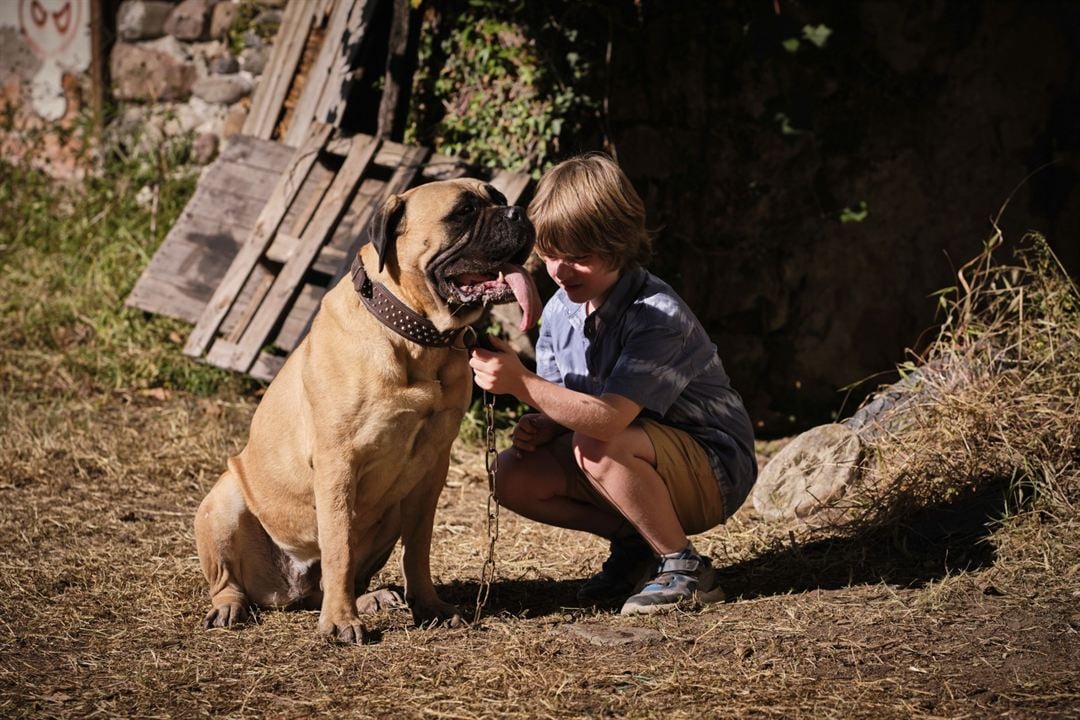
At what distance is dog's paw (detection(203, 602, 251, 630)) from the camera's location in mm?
3271

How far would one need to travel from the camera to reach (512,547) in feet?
13.8

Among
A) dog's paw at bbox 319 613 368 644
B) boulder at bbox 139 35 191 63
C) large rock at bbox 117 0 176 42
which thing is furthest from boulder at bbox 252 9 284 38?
dog's paw at bbox 319 613 368 644

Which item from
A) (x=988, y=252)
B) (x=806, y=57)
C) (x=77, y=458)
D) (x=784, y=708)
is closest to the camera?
(x=784, y=708)

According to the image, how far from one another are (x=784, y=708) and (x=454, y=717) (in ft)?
2.53

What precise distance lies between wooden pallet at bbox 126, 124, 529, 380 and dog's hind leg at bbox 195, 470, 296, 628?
2374 mm

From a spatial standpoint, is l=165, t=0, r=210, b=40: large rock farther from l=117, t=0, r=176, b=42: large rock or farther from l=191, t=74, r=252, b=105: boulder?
l=191, t=74, r=252, b=105: boulder

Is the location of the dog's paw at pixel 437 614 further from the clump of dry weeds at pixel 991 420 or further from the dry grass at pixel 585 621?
the clump of dry weeds at pixel 991 420

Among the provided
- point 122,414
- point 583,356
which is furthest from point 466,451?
point 583,356

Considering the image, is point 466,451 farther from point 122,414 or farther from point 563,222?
point 563,222

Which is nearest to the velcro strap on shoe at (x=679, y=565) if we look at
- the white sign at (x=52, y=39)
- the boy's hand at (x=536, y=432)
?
the boy's hand at (x=536, y=432)

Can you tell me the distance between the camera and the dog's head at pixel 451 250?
3.01 meters

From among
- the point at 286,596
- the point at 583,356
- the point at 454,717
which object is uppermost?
the point at 583,356

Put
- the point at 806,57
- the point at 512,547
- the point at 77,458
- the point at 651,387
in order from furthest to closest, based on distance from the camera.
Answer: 1. the point at 806,57
2. the point at 77,458
3. the point at 512,547
4. the point at 651,387

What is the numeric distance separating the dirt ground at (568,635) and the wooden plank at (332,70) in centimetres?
259
